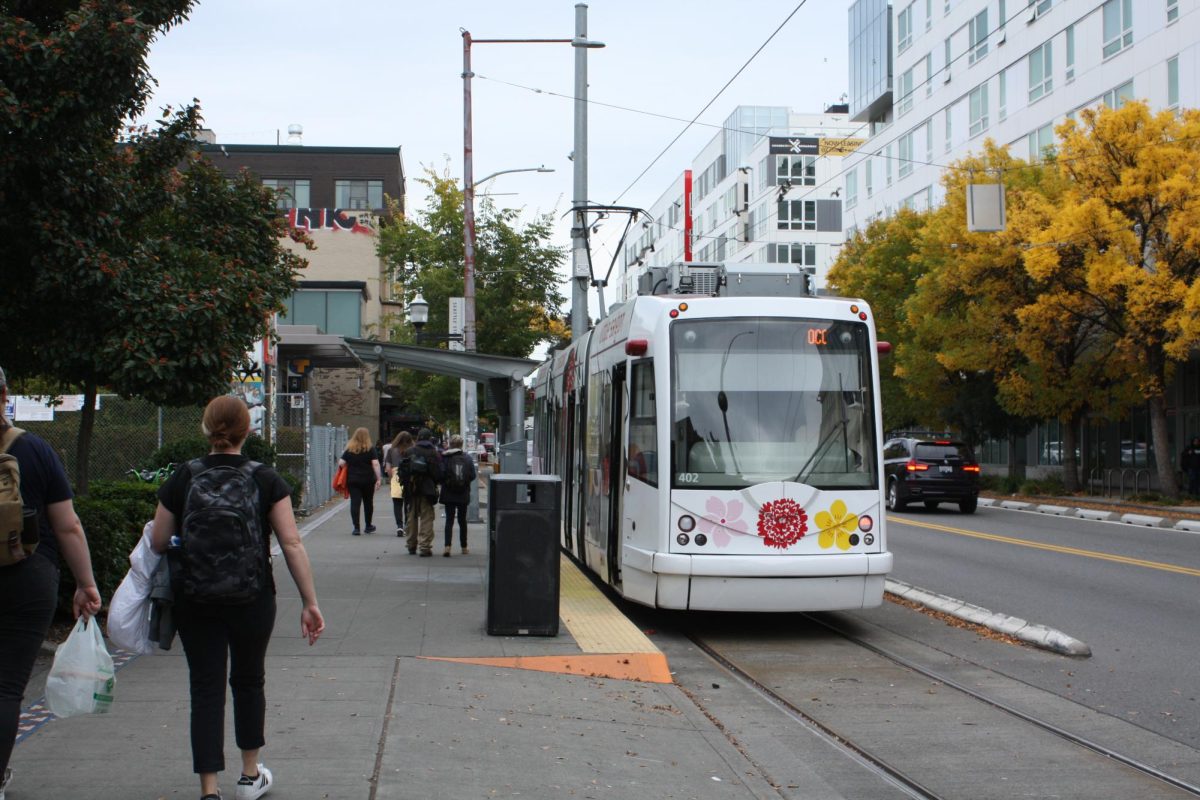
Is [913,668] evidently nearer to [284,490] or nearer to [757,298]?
[757,298]

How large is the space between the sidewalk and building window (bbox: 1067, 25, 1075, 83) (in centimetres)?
3620

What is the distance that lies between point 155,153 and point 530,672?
18.5 ft

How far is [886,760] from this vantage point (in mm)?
6867

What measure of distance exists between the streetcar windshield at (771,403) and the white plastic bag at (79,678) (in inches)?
243

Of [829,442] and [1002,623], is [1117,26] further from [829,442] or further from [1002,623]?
[829,442]

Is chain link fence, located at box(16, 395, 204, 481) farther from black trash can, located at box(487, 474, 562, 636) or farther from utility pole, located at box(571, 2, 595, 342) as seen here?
black trash can, located at box(487, 474, 562, 636)

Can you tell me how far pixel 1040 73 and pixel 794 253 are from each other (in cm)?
3298

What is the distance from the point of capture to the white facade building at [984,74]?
36.8 metres

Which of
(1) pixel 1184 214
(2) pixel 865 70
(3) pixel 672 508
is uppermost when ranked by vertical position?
(2) pixel 865 70

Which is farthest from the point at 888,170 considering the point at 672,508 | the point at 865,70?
the point at 672,508

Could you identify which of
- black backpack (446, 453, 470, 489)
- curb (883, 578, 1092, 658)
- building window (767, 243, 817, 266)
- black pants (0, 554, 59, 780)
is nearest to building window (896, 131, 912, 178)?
building window (767, 243, 817, 266)

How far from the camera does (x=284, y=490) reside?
208 inches

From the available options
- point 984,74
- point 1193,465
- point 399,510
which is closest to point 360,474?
point 399,510

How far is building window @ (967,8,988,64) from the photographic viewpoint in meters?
48.5
